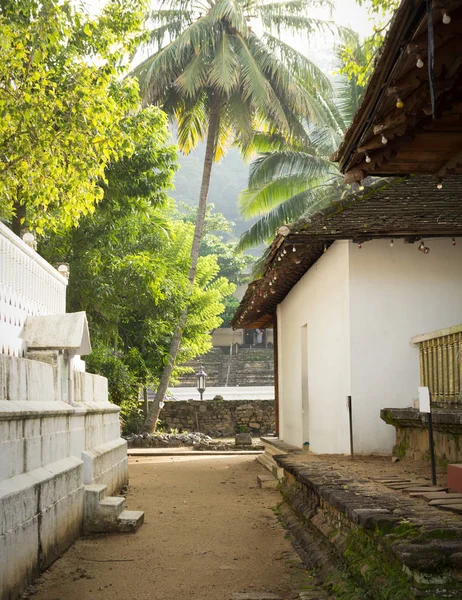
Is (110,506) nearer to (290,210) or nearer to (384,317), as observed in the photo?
(384,317)

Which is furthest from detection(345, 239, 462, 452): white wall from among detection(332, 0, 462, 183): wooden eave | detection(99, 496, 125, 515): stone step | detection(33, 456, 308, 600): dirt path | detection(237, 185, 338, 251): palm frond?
detection(237, 185, 338, 251): palm frond

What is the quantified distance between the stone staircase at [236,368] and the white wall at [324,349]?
30.0 m

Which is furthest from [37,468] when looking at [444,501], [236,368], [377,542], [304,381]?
[236,368]

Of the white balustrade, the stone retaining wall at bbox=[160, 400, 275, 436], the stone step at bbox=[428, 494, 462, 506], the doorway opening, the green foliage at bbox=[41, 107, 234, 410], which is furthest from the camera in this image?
the stone retaining wall at bbox=[160, 400, 275, 436]

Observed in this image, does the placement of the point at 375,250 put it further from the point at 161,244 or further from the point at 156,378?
the point at 156,378

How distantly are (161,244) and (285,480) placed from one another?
12.6 metres

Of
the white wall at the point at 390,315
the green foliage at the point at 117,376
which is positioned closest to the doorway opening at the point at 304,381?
the white wall at the point at 390,315

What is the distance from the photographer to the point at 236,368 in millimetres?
47906

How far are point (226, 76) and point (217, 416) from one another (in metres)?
12.1

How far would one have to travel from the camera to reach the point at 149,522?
9.32m

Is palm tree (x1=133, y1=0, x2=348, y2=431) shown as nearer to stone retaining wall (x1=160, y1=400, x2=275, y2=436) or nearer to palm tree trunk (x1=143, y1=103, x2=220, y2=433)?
palm tree trunk (x1=143, y1=103, x2=220, y2=433)

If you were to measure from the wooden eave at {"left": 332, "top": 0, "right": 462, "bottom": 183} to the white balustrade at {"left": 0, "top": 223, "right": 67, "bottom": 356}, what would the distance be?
4.46 m

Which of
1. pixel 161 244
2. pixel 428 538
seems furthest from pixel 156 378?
pixel 428 538

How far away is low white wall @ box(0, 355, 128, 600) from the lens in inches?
217
